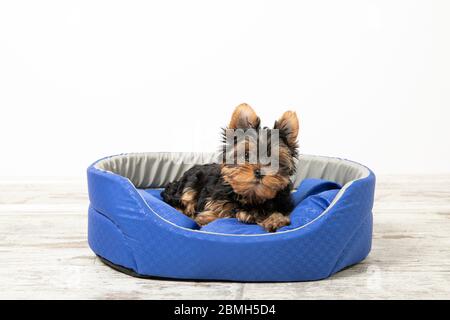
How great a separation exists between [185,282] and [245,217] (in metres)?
0.53

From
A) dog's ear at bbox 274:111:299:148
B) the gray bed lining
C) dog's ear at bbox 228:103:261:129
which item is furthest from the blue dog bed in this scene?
the gray bed lining

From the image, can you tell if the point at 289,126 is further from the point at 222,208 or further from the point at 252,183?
the point at 222,208

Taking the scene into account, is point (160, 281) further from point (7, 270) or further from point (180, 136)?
point (180, 136)

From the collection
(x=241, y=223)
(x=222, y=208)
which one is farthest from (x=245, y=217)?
(x=222, y=208)

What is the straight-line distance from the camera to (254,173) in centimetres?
310

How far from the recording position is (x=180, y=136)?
618 centimetres

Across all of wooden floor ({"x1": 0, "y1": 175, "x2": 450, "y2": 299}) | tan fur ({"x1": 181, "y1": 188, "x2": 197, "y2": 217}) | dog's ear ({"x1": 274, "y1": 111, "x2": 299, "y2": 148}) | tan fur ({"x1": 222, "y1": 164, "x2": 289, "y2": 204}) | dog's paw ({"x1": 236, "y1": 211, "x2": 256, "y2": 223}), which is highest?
dog's ear ({"x1": 274, "y1": 111, "x2": 299, "y2": 148})

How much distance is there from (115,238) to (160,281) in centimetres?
32

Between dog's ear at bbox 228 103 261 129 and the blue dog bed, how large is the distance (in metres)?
0.50

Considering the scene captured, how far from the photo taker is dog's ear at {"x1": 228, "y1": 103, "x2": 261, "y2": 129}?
3.22m

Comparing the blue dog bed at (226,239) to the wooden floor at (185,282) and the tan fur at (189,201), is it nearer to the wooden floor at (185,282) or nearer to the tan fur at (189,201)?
the wooden floor at (185,282)

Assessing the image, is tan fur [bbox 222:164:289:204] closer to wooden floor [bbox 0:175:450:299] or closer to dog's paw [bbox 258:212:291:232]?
dog's paw [bbox 258:212:291:232]

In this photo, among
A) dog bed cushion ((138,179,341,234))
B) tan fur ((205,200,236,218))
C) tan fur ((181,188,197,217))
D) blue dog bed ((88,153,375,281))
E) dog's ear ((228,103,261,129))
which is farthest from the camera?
tan fur ((181,188,197,217))

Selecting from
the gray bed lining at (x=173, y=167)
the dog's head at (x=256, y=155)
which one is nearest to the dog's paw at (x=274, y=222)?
the dog's head at (x=256, y=155)
